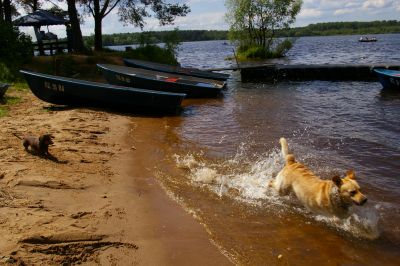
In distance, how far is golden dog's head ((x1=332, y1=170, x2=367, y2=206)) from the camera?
17.9 ft

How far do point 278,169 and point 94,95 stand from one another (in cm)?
825

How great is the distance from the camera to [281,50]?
49.8m

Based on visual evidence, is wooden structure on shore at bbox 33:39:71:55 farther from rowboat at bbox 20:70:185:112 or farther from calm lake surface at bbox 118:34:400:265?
calm lake surface at bbox 118:34:400:265

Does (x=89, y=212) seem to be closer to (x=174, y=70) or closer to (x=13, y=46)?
(x=174, y=70)

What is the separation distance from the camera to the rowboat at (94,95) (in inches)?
555

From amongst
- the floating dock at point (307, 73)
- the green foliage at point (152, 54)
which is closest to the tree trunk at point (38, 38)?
the green foliage at point (152, 54)

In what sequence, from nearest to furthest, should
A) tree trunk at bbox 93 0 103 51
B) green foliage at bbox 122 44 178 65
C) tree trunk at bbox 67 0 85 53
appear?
tree trunk at bbox 67 0 85 53 → tree trunk at bbox 93 0 103 51 → green foliage at bbox 122 44 178 65

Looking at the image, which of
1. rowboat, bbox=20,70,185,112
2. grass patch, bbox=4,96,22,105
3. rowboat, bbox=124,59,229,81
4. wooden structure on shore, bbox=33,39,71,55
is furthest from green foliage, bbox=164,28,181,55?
grass patch, bbox=4,96,22,105

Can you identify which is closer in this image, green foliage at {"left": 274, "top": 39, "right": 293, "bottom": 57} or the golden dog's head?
the golden dog's head

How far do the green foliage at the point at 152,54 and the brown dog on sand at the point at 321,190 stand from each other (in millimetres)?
23380

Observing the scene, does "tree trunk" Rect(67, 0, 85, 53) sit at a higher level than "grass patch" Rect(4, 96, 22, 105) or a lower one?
higher

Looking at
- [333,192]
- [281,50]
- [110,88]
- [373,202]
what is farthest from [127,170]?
[281,50]

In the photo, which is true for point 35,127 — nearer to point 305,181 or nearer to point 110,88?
point 110,88

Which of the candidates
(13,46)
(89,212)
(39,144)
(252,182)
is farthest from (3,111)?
(13,46)
